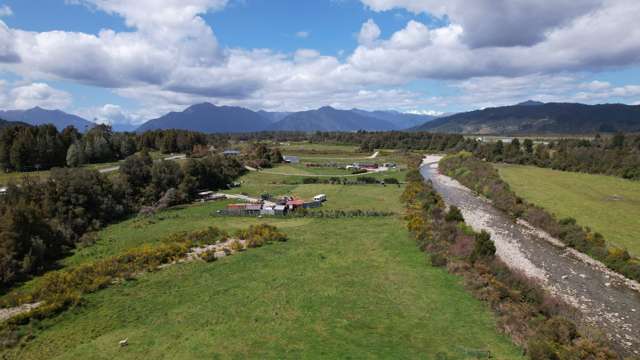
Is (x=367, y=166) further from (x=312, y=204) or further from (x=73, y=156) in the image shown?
(x=73, y=156)

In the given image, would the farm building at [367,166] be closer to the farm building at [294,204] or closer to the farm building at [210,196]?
the farm building at [210,196]

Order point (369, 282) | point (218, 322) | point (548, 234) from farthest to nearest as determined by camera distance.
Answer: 1. point (548, 234)
2. point (369, 282)
3. point (218, 322)

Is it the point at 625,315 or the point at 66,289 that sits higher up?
the point at 66,289

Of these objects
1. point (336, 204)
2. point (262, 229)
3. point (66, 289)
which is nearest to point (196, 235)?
point (262, 229)

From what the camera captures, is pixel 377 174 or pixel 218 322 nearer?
pixel 218 322

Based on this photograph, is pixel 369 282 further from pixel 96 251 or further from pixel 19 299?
pixel 96 251

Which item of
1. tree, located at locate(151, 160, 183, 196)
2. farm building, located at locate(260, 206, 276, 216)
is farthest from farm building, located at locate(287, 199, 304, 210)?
tree, located at locate(151, 160, 183, 196)

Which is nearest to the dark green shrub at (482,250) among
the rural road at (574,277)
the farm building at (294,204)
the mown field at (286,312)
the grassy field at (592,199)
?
the rural road at (574,277)
